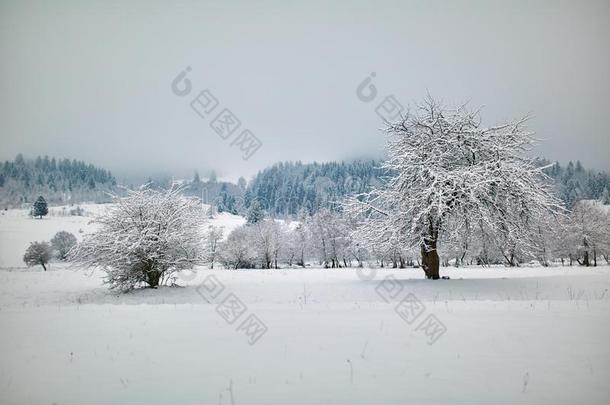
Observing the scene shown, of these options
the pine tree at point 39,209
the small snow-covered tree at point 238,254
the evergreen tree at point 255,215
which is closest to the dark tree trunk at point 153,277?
the small snow-covered tree at point 238,254

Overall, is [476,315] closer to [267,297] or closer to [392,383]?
[392,383]

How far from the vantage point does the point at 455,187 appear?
17.1 m

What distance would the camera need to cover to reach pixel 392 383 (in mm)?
5168

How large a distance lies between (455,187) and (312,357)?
13.5 meters

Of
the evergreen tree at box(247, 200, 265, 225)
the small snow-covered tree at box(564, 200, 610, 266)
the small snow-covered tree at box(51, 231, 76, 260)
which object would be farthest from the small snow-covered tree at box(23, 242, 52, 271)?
the small snow-covered tree at box(564, 200, 610, 266)

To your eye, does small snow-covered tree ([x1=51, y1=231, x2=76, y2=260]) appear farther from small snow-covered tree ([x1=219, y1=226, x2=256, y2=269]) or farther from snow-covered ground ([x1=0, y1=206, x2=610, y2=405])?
snow-covered ground ([x1=0, y1=206, x2=610, y2=405])

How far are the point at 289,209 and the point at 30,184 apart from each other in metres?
145

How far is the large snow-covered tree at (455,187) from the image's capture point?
17.1 m

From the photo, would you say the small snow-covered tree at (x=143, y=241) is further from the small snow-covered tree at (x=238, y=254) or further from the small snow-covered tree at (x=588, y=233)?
the small snow-covered tree at (x=588, y=233)

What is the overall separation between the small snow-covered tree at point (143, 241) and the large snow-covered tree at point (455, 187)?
34.3ft

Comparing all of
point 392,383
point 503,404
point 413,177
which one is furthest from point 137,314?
point 413,177

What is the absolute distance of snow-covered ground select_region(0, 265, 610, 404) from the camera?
4988mm

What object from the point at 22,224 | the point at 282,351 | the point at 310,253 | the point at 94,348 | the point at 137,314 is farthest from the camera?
the point at 22,224

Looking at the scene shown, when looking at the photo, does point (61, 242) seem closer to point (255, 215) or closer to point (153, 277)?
point (255, 215)
